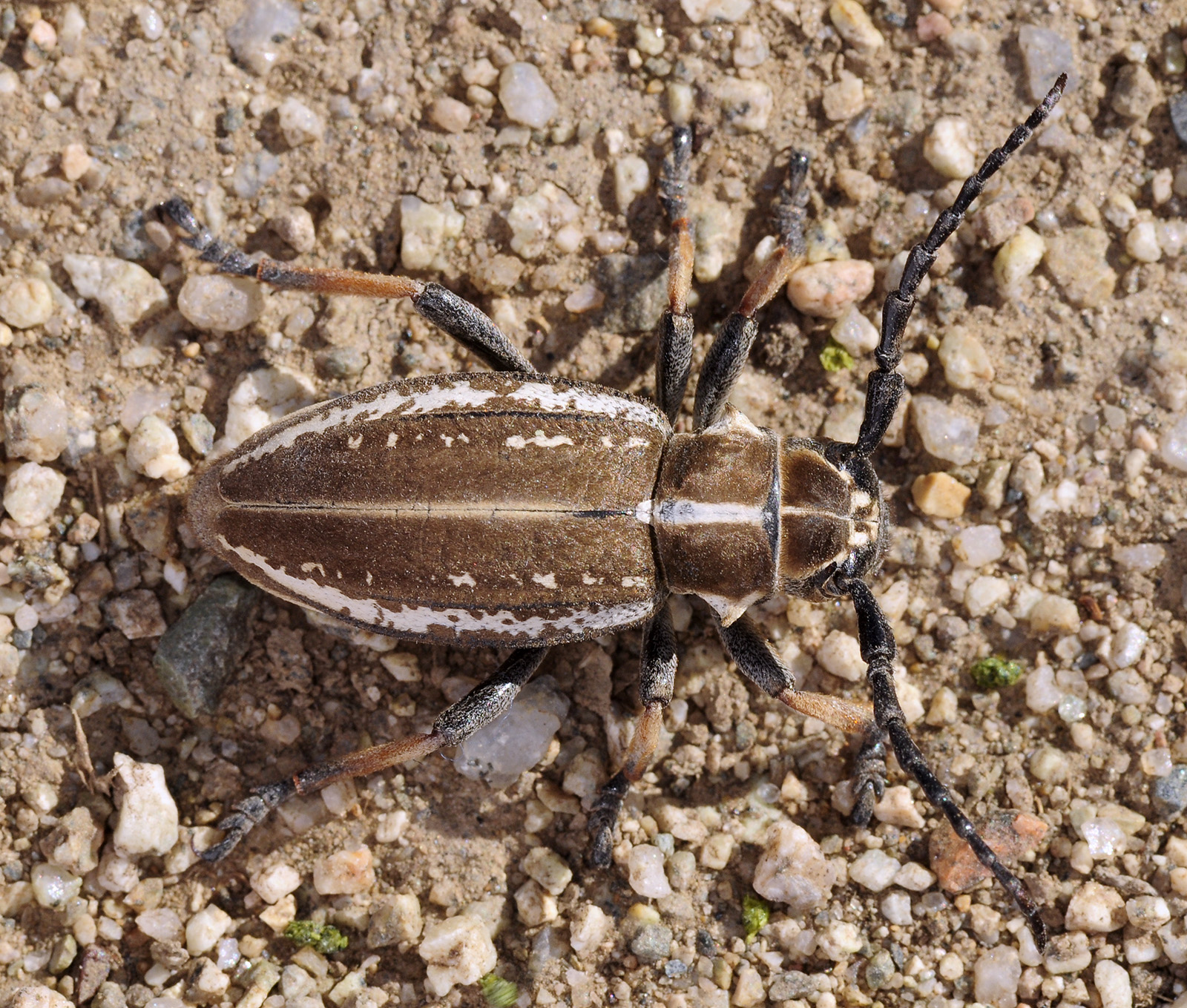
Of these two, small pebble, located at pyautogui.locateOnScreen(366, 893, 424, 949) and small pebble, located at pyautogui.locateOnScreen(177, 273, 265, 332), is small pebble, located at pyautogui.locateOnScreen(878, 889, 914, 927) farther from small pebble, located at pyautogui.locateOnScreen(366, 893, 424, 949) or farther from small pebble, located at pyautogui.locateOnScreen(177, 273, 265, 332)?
small pebble, located at pyautogui.locateOnScreen(177, 273, 265, 332)

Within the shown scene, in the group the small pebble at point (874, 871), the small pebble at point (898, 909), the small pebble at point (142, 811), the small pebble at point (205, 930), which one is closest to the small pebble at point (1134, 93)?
the small pebble at point (874, 871)

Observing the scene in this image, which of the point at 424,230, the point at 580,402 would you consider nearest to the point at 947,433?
the point at 580,402

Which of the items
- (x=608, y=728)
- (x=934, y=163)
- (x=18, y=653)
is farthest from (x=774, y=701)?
(x=18, y=653)

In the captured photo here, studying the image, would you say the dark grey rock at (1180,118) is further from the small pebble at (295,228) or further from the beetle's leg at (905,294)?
the small pebble at (295,228)

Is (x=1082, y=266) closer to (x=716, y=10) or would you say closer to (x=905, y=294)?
(x=905, y=294)

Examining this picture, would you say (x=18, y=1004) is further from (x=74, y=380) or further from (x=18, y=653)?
(x=74, y=380)

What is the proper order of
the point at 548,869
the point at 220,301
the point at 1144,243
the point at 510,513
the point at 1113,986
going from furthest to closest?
the point at 1144,243 → the point at 220,301 → the point at 548,869 → the point at 1113,986 → the point at 510,513
